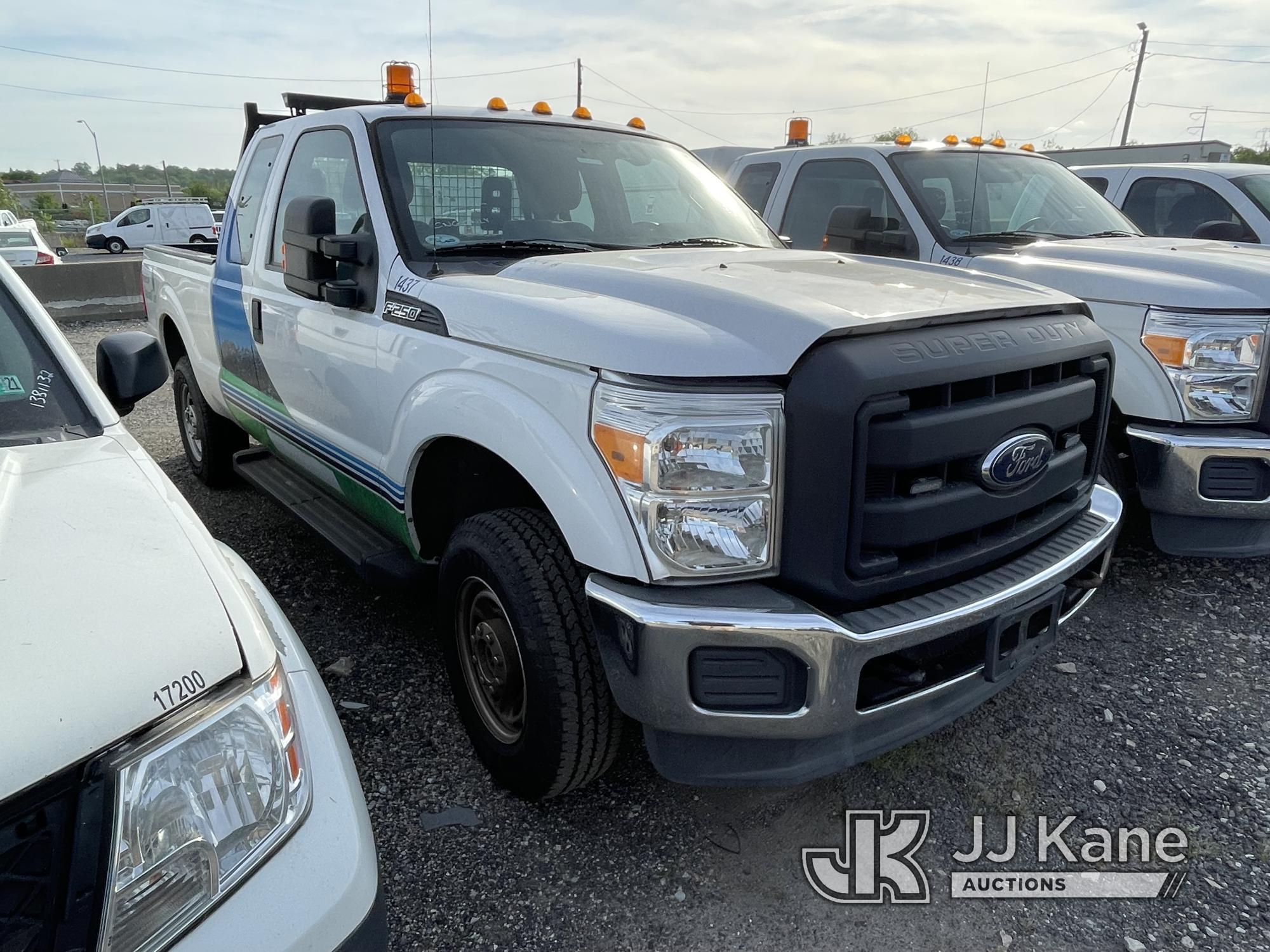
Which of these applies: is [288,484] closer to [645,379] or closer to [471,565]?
[471,565]

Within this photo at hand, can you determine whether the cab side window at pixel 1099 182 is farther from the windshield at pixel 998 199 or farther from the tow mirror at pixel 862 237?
the tow mirror at pixel 862 237

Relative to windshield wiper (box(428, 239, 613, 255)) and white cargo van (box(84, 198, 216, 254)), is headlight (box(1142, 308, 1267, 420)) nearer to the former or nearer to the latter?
windshield wiper (box(428, 239, 613, 255))

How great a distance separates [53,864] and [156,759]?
0.16 metres

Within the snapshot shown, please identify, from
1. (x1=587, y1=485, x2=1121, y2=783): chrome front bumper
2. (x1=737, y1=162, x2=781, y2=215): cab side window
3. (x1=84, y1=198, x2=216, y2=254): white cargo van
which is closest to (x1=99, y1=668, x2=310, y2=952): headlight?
(x1=587, y1=485, x2=1121, y2=783): chrome front bumper

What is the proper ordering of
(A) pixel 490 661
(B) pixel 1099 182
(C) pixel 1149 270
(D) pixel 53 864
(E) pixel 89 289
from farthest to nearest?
(E) pixel 89 289 < (B) pixel 1099 182 < (C) pixel 1149 270 < (A) pixel 490 661 < (D) pixel 53 864

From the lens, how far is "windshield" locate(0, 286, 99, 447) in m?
2.00

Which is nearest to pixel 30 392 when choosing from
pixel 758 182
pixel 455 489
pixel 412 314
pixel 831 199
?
pixel 412 314

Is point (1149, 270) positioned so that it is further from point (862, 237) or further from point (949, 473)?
point (949, 473)

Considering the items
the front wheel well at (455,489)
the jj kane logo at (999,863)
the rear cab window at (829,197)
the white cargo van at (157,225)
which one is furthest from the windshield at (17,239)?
the white cargo van at (157,225)

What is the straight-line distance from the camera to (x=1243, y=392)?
353cm

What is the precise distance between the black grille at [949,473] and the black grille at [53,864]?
1460 mm

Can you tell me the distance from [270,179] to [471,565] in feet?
7.53

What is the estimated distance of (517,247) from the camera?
118 inches

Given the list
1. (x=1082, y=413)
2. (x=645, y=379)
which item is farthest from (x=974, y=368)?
(x=645, y=379)
